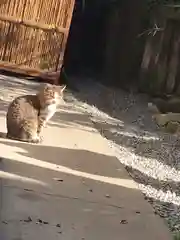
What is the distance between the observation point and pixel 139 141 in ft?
29.0

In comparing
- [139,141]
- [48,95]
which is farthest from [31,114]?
[139,141]

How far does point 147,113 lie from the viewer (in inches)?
432

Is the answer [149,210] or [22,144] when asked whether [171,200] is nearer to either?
[149,210]

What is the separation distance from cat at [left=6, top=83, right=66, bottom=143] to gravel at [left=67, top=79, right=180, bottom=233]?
3.37 feet

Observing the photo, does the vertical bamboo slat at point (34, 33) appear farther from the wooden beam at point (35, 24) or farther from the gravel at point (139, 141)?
the gravel at point (139, 141)

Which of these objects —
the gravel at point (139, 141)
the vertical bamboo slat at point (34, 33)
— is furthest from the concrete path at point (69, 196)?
the vertical bamboo slat at point (34, 33)

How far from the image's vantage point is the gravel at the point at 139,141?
6.31m

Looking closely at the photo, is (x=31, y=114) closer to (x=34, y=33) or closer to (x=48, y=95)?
(x=48, y=95)

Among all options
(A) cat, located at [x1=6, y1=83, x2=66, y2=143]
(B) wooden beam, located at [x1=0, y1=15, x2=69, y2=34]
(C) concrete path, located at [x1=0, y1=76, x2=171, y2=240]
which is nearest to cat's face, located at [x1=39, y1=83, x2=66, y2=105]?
(A) cat, located at [x1=6, y1=83, x2=66, y2=143]

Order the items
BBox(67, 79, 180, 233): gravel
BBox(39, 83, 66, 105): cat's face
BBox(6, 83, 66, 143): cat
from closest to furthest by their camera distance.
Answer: BBox(67, 79, 180, 233): gravel, BBox(6, 83, 66, 143): cat, BBox(39, 83, 66, 105): cat's face

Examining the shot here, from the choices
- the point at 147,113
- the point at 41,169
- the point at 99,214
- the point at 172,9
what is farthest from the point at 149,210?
the point at 172,9

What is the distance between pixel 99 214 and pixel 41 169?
1158 millimetres

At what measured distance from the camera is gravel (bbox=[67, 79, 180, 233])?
6.31 m

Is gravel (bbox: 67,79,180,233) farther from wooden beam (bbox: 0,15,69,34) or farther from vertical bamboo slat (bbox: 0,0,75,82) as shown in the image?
wooden beam (bbox: 0,15,69,34)
